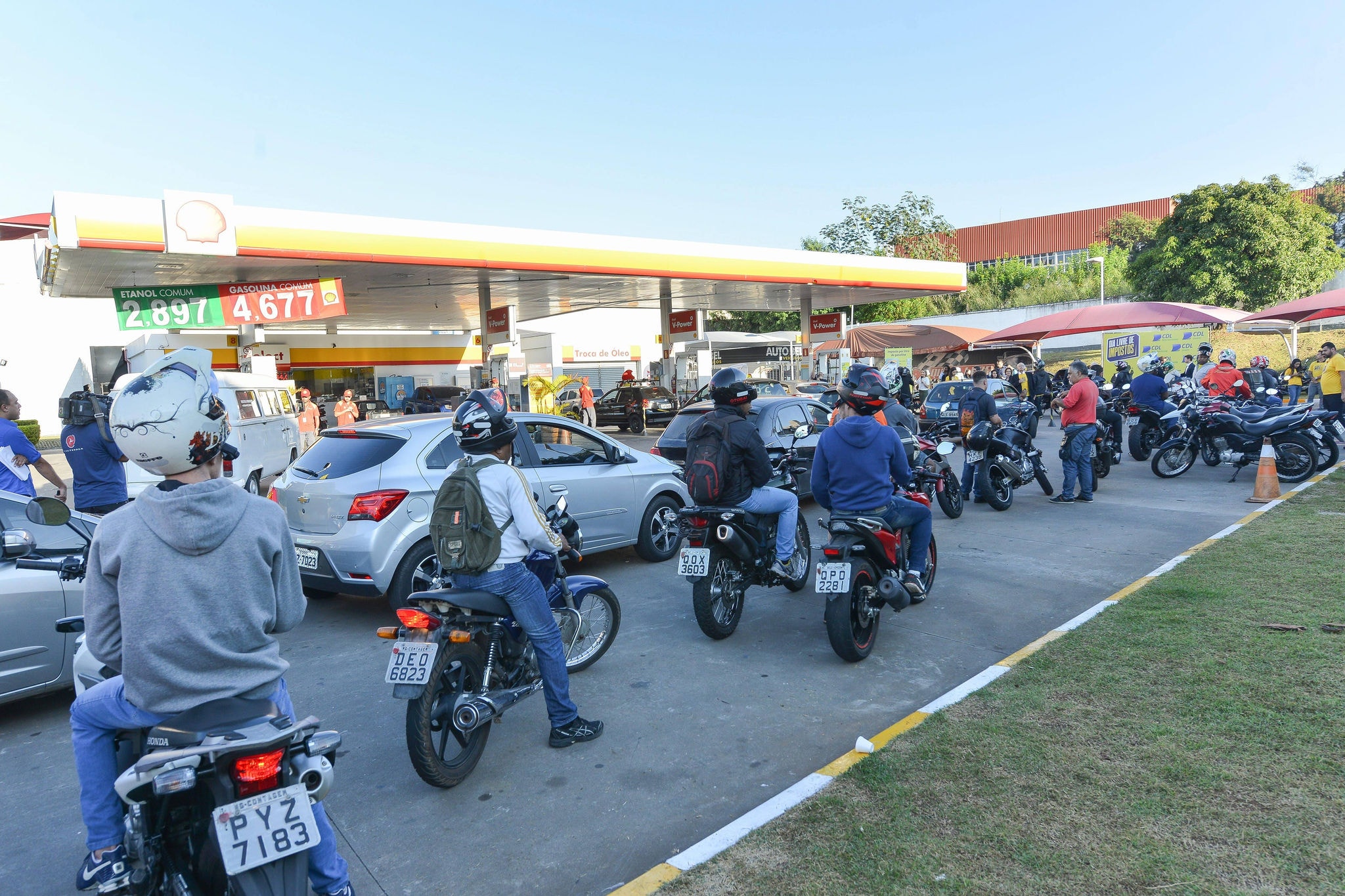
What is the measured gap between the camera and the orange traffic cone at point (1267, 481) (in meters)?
10.4

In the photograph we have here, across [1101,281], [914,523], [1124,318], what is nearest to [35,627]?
[914,523]

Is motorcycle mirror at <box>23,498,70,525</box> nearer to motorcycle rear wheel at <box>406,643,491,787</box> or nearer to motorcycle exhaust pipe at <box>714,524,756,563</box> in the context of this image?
motorcycle rear wheel at <box>406,643,491,787</box>

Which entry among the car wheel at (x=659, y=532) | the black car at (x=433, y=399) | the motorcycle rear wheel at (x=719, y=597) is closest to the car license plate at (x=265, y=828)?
the motorcycle rear wheel at (x=719, y=597)

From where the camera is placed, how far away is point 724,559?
19.6 feet

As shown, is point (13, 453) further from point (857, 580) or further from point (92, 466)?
point (857, 580)

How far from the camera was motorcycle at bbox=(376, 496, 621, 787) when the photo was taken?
3727 mm

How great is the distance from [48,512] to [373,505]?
314cm

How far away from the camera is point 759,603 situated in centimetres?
694

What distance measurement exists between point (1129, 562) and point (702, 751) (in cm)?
537

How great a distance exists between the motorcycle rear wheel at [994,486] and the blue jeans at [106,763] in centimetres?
966

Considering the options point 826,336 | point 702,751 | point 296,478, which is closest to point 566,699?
point 702,751

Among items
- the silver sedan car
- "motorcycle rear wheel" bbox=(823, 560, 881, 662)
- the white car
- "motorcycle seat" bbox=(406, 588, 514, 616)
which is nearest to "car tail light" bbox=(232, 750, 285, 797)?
"motorcycle seat" bbox=(406, 588, 514, 616)

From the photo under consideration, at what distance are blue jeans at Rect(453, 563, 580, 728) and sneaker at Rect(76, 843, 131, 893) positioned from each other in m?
1.86

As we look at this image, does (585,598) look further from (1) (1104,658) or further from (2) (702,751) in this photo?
(1) (1104,658)
